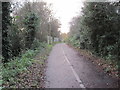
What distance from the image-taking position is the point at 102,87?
6.11m

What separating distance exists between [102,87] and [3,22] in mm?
7520

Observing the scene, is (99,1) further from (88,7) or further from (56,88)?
(56,88)

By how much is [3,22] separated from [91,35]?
834cm

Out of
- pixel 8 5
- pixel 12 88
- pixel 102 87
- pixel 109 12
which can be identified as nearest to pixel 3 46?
pixel 8 5

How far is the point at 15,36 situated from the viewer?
15289 mm

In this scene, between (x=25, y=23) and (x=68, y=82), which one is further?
(x=25, y=23)

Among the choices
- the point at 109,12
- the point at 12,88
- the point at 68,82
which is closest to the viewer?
the point at 12,88

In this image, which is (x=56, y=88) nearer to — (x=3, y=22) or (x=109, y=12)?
(x=3, y=22)

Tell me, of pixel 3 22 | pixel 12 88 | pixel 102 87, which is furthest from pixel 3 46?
pixel 102 87

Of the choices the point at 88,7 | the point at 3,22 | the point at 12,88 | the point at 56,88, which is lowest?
the point at 56,88

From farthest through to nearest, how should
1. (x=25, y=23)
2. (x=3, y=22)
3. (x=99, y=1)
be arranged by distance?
1. (x=25, y=23)
2. (x=99, y=1)
3. (x=3, y=22)

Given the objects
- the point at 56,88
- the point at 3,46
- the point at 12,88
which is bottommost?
the point at 56,88

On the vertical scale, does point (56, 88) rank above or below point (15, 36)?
below

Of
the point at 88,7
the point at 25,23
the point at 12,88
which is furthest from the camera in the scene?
the point at 25,23
